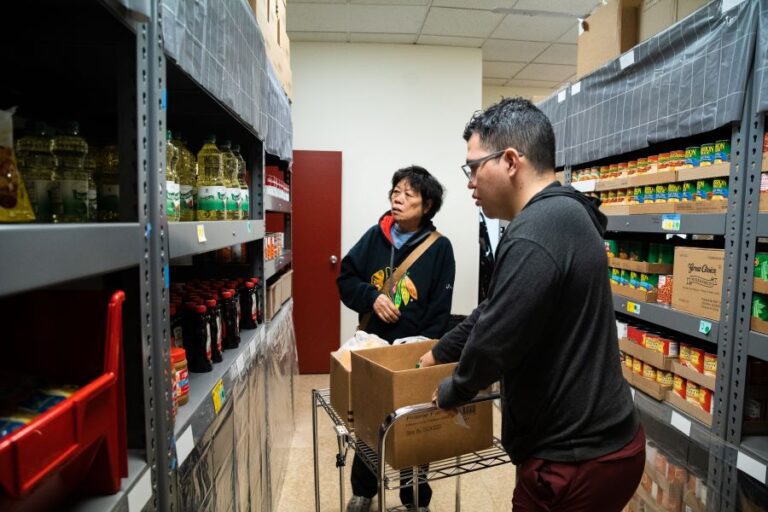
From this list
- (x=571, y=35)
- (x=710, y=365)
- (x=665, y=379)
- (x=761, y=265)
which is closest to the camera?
(x=761, y=265)

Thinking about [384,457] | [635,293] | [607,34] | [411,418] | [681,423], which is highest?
[607,34]

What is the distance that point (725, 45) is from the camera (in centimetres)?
164

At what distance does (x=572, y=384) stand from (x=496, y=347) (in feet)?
0.72

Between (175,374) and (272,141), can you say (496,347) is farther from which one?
(272,141)

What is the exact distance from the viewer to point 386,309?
7.13 ft

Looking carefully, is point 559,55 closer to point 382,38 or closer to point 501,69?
point 501,69

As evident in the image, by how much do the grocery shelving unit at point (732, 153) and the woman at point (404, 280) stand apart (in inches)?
36.3

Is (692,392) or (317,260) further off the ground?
(317,260)

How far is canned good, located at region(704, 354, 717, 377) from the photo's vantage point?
1.78 meters

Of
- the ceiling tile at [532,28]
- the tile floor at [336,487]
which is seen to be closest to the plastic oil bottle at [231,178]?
the tile floor at [336,487]

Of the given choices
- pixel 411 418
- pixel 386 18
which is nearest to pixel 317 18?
pixel 386 18

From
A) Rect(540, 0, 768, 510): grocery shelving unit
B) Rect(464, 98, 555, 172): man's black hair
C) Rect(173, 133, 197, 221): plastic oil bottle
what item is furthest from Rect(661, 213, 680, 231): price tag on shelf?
Rect(173, 133, 197, 221): plastic oil bottle

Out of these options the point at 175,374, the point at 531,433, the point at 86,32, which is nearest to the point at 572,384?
A: the point at 531,433

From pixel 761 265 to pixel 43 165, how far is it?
206 centimetres
